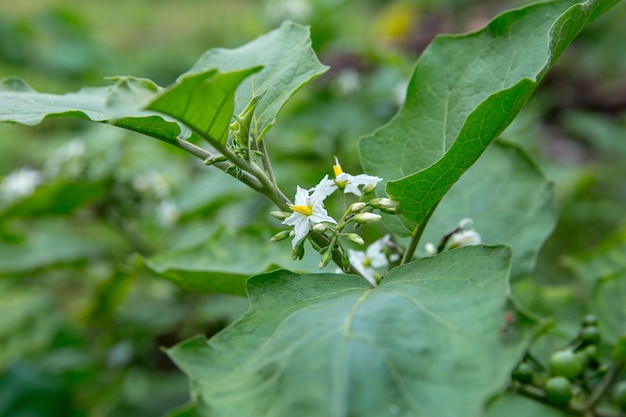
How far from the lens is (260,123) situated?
1113mm

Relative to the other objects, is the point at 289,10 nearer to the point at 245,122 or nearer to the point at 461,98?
the point at 461,98

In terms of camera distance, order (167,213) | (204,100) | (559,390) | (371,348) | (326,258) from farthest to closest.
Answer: (167,213)
(559,390)
(326,258)
(204,100)
(371,348)

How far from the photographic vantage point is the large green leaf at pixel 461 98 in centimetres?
100

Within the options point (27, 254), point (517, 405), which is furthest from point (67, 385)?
point (517, 405)

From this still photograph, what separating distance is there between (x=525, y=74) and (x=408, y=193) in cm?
28

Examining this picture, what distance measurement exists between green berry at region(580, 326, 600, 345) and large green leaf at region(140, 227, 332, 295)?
0.54 meters

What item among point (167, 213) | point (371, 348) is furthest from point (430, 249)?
point (167, 213)

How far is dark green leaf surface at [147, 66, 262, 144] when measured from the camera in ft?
2.70

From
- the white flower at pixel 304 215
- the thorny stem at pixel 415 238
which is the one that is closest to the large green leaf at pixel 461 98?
the thorny stem at pixel 415 238

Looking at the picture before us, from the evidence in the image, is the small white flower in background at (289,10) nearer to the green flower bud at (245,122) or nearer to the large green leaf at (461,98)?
the large green leaf at (461,98)

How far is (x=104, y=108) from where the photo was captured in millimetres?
990

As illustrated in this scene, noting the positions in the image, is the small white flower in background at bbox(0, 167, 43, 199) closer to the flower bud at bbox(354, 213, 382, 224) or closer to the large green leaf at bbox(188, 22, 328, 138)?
the large green leaf at bbox(188, 22, 328, 138)

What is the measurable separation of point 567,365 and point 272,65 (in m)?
0.75

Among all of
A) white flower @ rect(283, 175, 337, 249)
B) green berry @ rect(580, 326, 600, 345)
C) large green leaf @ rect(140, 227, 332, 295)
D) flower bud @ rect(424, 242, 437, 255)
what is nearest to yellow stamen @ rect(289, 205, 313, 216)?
white flower @ rect(283, 175, 337, 249)
